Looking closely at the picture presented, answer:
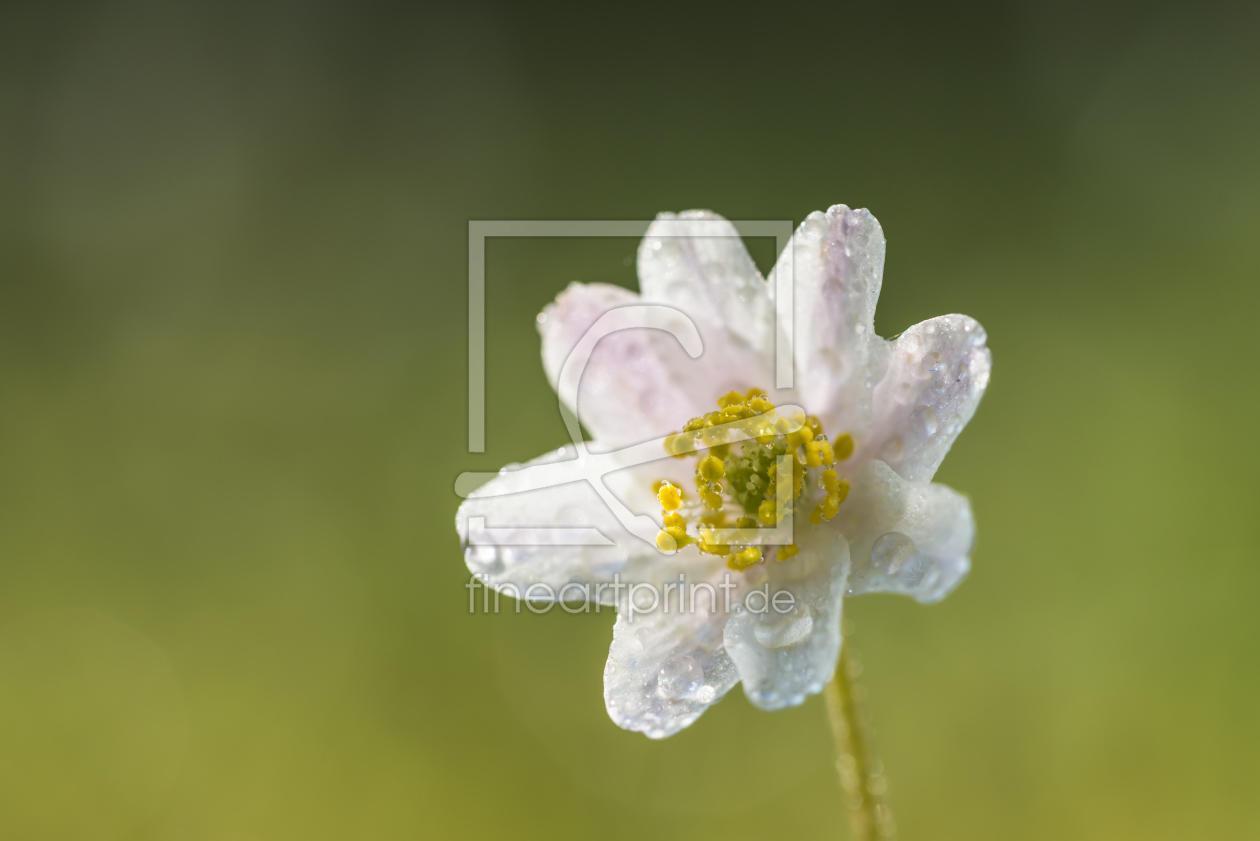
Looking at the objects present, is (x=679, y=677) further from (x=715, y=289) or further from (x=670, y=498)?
(x=715, y=289)

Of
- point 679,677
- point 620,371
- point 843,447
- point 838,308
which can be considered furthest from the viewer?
point 620,371

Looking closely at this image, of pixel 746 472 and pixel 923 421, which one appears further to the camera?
pixel 746 472

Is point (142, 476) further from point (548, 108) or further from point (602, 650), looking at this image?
point (548, 108)

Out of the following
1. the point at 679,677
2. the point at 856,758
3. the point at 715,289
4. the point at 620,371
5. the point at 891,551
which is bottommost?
the point at 856,758

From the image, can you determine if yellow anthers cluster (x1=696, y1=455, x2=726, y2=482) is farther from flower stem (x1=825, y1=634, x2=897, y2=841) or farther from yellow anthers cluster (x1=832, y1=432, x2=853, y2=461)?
flower stem (x1=825, y1=634, x2=897, y2=841)

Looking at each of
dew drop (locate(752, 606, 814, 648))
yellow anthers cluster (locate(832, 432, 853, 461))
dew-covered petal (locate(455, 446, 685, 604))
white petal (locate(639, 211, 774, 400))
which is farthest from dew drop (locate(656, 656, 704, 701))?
white petal (locate(639, 211, 774, 400))

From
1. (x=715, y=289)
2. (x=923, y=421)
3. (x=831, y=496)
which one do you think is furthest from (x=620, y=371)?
(x=923, y=421)

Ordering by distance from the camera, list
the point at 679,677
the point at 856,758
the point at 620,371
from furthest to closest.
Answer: the point at 620,371, the point at 679,677, the point at 856,758
